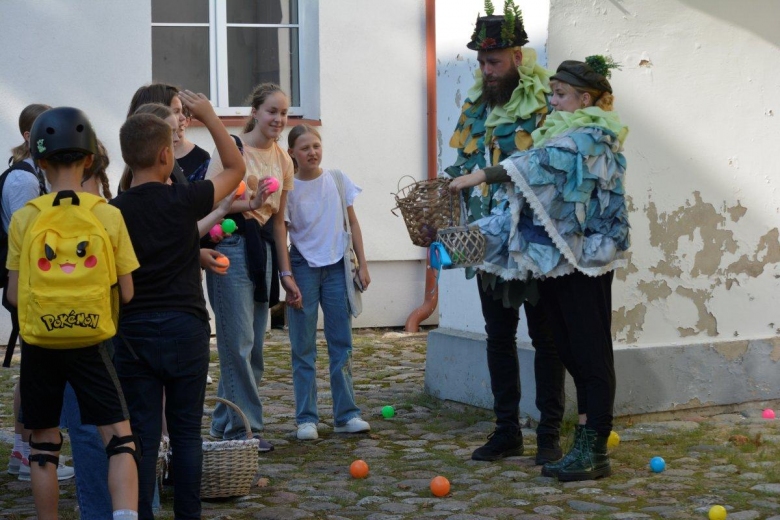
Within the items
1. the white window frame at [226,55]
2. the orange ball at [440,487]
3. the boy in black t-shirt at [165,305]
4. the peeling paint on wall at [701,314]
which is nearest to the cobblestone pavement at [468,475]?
the orange ball at [440,487]

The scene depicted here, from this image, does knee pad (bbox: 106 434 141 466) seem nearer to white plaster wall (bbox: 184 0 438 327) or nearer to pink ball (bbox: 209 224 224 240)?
pink ball (bbox: 209 224 224 240)

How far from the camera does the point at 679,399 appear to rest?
263 inches

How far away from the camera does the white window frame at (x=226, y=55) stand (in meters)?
10.6

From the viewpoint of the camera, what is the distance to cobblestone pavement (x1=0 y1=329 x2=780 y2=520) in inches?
189

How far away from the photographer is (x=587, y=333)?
5129mm

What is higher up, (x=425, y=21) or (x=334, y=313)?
(x=425, y=21)

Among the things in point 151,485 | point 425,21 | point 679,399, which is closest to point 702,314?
point 679,399

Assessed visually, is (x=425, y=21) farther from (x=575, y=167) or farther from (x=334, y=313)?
(x=575, y=167)

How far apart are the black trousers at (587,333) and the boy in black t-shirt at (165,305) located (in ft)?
5.74

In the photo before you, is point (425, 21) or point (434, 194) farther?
point (425, 21)

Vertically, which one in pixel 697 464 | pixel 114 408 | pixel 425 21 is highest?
pixel 425 21

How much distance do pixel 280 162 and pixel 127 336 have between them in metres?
2.10

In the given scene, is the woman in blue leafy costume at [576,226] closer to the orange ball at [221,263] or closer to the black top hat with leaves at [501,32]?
the black top hat with leaves at [501,32]

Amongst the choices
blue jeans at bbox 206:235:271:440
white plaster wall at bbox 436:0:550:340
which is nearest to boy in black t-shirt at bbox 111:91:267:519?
blue jeans at bbox 206:235:271:440
